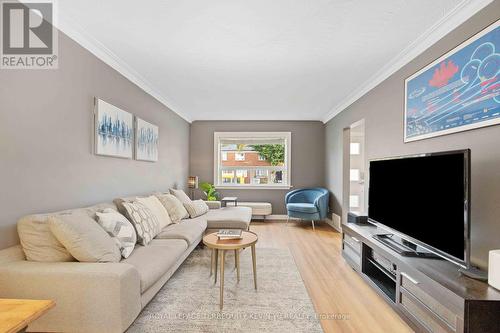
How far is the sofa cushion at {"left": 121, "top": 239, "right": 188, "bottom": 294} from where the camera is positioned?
6.29 ft

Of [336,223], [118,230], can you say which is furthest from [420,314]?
[336,223]

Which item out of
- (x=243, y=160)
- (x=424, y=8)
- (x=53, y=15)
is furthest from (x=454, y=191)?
(x=243, y=160)

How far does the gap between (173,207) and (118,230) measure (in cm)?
140

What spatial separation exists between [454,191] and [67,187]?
315 cm

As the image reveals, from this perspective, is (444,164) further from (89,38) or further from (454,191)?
(89,38)

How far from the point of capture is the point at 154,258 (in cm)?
217

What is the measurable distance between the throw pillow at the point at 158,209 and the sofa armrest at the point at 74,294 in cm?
147

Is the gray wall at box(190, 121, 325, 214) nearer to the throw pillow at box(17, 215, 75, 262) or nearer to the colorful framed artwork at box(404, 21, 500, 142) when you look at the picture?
the colorful framed artwork at box(404, 21, 500, 142)

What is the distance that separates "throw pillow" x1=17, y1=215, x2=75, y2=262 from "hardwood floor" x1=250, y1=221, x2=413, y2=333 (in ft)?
6.78

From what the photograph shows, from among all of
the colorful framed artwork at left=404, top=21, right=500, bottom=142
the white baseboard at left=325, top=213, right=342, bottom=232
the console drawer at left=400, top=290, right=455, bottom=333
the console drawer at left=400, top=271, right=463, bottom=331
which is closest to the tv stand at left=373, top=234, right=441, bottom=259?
the console drawer at left=400, top=271, right=463, bottom=331

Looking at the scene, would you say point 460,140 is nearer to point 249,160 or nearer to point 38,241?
point 38,241

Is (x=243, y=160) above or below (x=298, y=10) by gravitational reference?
below

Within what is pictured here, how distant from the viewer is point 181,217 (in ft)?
11.9

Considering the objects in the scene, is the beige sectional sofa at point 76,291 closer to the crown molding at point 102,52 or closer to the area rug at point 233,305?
the area rug at point 233,305
